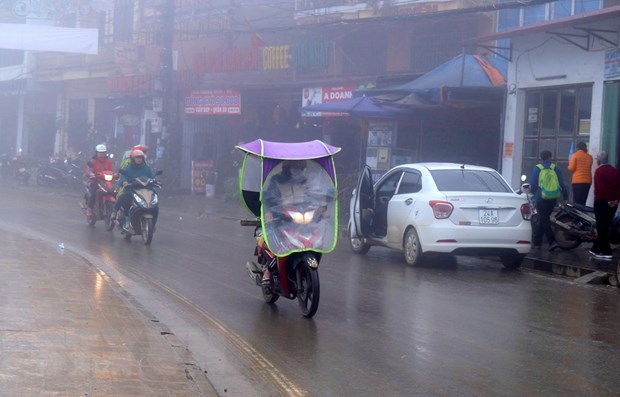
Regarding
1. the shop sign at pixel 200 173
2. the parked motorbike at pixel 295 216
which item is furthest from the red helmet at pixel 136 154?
the shop sign at pixel 200 173

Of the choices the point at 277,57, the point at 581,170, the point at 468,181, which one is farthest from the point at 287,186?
the point at 277,57

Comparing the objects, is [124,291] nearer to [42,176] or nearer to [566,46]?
[566,46]

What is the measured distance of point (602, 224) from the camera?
15.4 meters

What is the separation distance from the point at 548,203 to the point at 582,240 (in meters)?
1.07

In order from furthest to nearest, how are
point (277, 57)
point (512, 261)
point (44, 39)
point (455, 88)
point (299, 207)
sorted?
1. point (44, 39)
2. point (277, 57)
3. point (455, 88)
4. point (512, 261)
5. point (299, 207)

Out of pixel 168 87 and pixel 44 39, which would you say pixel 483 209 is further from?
pixel 44 39

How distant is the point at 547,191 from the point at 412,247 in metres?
3.74

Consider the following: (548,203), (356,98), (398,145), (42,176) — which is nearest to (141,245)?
(548,203)

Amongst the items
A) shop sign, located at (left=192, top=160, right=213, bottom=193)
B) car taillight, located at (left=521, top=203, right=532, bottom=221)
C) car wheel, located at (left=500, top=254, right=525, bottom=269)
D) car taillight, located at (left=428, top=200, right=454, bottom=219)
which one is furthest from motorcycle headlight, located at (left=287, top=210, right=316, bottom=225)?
shop sign, located at (left=192, top=160, right=213, bottom=193)

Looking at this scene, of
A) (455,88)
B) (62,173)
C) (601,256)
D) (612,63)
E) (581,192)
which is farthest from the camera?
(62,173)

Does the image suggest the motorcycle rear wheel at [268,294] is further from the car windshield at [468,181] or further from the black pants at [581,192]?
the black pants at [581,192]

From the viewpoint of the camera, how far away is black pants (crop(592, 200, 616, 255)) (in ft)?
49.9

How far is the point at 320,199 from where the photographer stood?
10172 millimetres

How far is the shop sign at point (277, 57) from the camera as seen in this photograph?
102 ft
